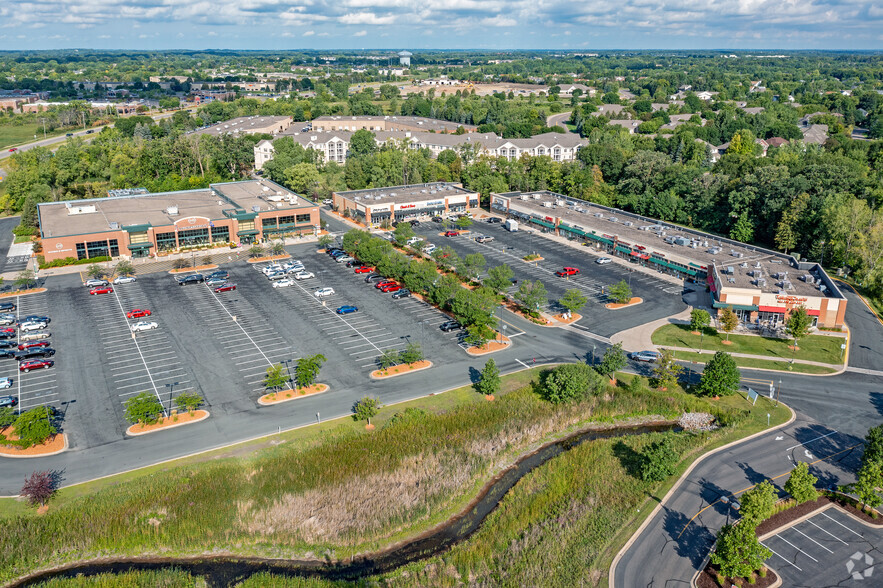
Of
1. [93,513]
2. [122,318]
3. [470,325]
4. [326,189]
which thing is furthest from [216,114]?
[93,513]

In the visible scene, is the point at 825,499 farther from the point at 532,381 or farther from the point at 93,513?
the point at 93,513

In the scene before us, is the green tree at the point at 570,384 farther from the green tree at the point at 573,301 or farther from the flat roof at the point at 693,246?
the flat roof at the point at 693,246

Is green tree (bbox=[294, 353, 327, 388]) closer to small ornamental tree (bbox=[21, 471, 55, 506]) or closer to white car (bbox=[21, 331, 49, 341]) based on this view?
small ornamental tree (bbox=[21, 471, 55, 506])

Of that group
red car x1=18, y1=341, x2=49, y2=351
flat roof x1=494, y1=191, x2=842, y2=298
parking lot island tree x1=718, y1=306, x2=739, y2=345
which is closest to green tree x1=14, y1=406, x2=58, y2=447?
red car x1=18, y1=341, x2=49, y2=351

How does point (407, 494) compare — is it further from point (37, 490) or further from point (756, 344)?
point (756, 344)

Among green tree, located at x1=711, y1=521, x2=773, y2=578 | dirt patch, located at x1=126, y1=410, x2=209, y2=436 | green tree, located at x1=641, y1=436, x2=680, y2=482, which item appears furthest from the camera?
dirt patch, located at x1=126, y1=410, x2=209, y2=436

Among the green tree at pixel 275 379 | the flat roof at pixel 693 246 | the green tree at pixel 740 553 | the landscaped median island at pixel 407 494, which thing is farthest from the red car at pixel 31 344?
the flat roof at pixel 693 246

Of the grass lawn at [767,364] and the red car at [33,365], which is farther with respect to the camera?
the grass lawn at [767,364]

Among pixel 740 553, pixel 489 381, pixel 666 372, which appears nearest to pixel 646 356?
pixel 666 372
